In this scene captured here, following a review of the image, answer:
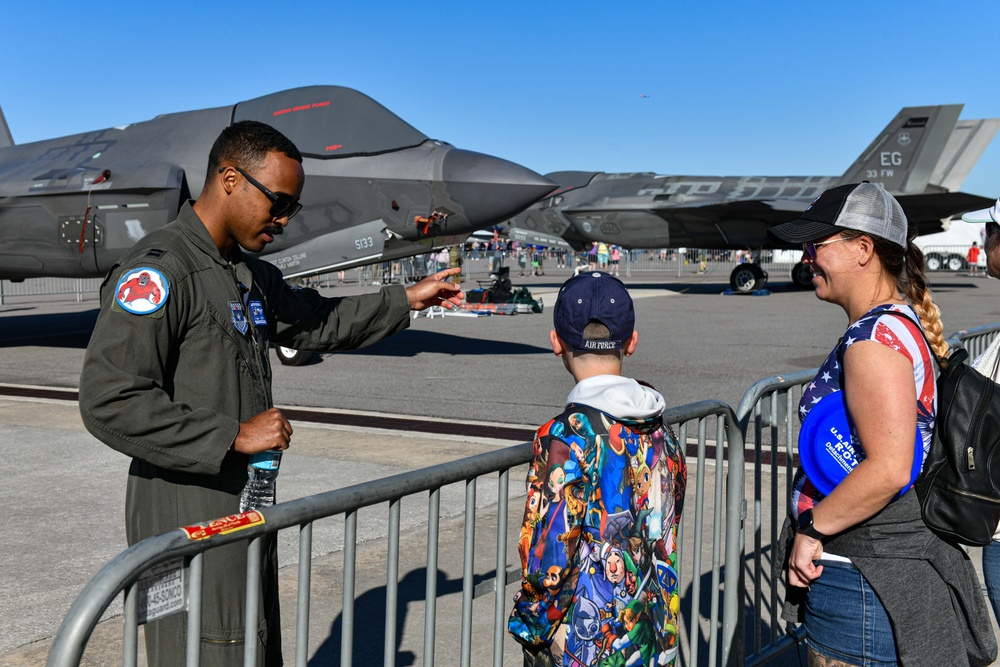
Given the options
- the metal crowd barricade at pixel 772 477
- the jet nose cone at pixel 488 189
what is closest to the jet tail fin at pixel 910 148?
the jet nose cone at pixel 488 189

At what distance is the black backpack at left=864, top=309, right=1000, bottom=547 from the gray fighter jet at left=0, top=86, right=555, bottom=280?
9.24 metres

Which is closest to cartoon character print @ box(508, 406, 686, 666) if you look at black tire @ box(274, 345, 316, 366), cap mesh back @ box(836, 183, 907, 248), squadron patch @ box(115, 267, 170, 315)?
cap mesh back @ box(836, 183, 907, 248)

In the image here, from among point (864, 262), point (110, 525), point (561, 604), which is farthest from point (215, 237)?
point (110, 525)

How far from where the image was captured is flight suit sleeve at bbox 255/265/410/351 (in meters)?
3.05

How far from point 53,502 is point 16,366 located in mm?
7496

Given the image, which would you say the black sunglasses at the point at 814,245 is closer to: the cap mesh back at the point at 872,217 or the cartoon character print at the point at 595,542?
the cap mesh back at the point at 872,217

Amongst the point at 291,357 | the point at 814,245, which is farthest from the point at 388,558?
the point at 291,357

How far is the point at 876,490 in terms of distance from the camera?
224 centimetres

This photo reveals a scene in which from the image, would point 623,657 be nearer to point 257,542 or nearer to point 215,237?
point 257,542

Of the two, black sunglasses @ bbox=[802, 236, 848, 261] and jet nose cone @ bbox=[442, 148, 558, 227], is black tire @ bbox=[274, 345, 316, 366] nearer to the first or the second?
jet nose cone @ bbox=[442, 148, 558, 227]

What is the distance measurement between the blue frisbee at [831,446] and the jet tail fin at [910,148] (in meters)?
26.3

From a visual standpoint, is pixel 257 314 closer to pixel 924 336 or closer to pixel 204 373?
pixel 204 373

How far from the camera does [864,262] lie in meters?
2.49

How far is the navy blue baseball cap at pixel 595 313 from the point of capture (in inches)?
92.7
